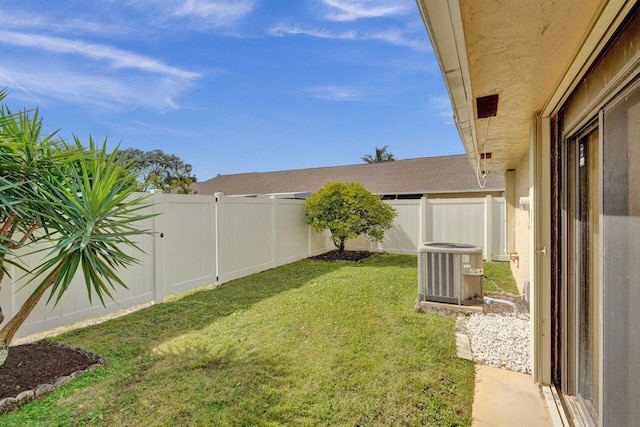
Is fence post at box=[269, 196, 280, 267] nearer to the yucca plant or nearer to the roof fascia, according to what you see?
the yucca plant

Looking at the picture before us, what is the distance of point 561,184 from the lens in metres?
2.35

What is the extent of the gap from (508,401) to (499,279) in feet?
14.8

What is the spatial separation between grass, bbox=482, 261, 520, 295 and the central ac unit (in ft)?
4.44

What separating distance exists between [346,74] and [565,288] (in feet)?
36.9

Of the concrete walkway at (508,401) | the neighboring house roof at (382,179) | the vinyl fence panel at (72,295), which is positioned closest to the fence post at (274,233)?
the vinyl fence panel at (72,295)

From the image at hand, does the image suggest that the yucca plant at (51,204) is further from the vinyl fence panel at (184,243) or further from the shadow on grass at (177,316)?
the vinyl fence panel at (184,243)

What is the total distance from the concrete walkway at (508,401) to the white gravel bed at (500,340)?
0.59 ft

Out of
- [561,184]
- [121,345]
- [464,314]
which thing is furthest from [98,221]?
[464,314]

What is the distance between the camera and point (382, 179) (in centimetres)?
1536

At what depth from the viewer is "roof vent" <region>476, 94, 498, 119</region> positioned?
2372mm

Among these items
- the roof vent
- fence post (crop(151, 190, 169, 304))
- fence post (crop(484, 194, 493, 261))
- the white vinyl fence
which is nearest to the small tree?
the white vinyl fence

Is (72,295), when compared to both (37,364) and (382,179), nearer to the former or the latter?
(37,364)

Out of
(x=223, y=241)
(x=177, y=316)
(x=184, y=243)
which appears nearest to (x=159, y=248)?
(x=184, y=243)

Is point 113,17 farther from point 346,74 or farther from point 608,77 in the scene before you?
point 608,77
